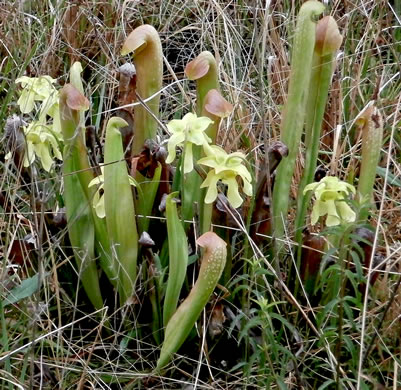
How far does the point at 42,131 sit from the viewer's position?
1456mm

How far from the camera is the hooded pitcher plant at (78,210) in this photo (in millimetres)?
1387

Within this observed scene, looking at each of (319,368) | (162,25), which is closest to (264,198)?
(319,368)

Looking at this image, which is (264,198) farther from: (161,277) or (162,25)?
(162,25)

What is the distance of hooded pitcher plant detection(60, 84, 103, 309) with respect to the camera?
139 cm

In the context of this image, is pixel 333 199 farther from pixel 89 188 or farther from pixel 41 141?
pixel 41 141

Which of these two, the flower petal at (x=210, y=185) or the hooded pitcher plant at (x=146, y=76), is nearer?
the flower petal at (x=210, y=185)

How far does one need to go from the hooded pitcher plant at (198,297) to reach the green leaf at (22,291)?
11.0 inches

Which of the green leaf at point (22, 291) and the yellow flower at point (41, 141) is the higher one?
the yellow flower at point (41, 141)

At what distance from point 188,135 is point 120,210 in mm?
193

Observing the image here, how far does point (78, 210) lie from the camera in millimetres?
1425

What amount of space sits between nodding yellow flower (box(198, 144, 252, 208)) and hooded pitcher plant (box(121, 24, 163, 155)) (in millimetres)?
223

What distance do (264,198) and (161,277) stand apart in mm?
253

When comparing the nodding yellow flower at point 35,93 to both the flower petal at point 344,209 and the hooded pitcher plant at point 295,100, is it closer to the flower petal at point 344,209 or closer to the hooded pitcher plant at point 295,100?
the hooded pitcher plant at point 295,100

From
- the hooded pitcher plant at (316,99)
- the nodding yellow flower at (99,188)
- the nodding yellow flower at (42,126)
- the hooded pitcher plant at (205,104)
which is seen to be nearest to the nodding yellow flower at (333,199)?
the hooded pitcher plant at (316,99)
